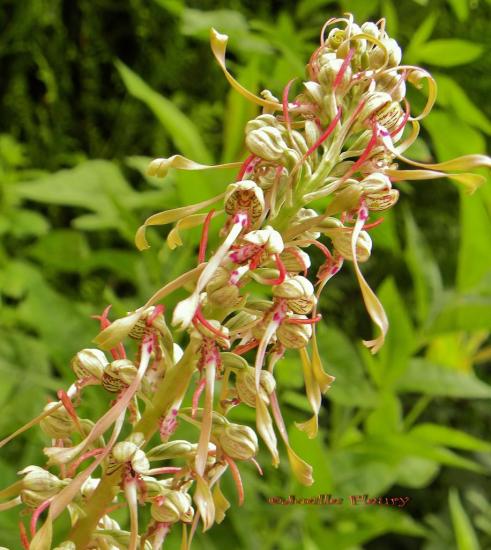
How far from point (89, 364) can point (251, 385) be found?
98 mm

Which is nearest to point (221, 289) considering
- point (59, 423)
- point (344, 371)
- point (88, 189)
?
point (59, 423)

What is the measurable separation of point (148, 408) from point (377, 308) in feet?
0.43

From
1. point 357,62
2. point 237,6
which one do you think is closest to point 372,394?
point 357,62

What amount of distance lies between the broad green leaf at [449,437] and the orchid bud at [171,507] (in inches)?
29.6

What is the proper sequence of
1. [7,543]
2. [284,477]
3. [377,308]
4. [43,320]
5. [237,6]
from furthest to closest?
[237,6] < [284,477] < [43,320] < [7,543] < [377,308]

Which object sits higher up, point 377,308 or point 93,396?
point 377,308

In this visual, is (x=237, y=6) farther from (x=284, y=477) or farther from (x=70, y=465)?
(x=70, y=465)

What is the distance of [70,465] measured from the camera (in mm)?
471

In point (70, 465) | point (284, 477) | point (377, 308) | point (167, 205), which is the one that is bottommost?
point (284, 477)

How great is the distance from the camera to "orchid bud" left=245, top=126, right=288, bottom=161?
45 centimetres

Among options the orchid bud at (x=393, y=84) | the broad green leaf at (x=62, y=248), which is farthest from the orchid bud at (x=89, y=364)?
the broad green leaf at (x=62, y=248)

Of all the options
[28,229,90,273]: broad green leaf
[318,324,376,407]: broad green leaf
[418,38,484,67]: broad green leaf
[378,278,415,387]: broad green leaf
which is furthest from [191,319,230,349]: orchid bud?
[28,229,90,273]: broad green leaf

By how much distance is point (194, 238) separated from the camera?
3.31ft

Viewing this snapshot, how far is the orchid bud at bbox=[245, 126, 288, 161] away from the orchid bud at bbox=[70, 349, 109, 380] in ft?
0.48
